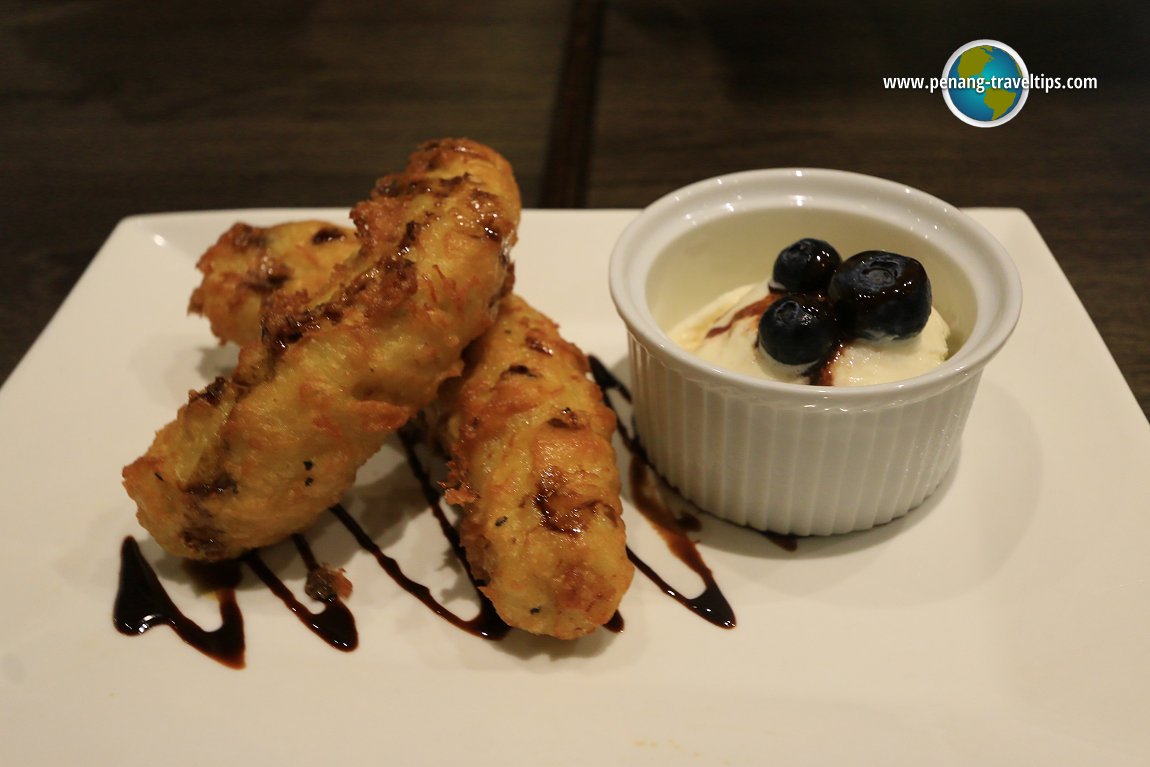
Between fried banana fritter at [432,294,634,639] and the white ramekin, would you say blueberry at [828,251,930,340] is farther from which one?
fried banana fritter at [432,294,634,639]

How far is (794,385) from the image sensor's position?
71.6 inches

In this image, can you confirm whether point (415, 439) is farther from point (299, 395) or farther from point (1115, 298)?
point (1115, 298)

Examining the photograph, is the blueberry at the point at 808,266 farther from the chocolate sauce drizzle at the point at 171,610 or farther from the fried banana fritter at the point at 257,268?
the chocolate sauce drizzle at the point at 171,610

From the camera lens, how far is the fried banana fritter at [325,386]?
1.80m

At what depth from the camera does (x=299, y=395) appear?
5.85 feet

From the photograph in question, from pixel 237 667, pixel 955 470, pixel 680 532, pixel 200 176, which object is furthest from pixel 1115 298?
pixel 200 176

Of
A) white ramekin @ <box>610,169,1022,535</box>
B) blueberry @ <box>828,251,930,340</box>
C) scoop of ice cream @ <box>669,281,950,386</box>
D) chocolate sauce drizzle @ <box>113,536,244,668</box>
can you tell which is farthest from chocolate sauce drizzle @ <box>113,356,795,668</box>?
blueberry @ <box>828,251,930,340</box>

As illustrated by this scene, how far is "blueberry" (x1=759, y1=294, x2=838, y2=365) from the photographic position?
6.13ft

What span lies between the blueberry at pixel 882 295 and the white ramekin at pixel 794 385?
0.13m

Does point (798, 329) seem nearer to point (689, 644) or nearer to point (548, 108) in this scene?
point (689, 644)

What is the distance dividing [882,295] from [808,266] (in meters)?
0.22

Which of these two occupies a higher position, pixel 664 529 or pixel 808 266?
pixel 808 266

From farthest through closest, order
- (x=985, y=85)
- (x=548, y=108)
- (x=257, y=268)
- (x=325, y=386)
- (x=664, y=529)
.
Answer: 1. (x=548, y=108)
2. (x=985, y=85)
3. (x=257, y=268)
4. (x=664, y=529)
5. (x=325, y=386)

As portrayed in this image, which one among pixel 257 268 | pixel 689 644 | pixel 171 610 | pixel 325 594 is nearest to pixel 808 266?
pixel 689 644
